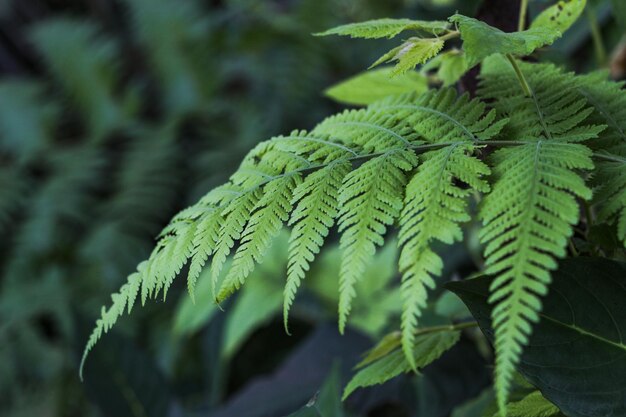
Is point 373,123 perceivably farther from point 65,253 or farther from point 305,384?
point 65,253

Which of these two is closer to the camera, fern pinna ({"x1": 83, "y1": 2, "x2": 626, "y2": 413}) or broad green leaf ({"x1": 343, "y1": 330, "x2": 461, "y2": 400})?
fern pinna ({"x1": 83, "y1": 2, "x2": 626, "y2": 413})

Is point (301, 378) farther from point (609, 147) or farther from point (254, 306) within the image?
point (609, 147)

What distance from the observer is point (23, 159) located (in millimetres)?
2834

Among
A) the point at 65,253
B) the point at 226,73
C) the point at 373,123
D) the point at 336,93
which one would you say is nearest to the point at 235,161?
the point at 226,73

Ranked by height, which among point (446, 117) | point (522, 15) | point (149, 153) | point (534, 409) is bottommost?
point (534, 409)

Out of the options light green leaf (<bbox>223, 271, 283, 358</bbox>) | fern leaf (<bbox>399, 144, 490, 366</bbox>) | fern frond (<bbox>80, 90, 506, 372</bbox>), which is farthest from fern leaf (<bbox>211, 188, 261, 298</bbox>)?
light green leaf (<bbox>223, 271, 283, 358</bbox>)

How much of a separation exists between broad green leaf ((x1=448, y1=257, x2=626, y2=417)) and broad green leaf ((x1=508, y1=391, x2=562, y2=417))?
0.14ft

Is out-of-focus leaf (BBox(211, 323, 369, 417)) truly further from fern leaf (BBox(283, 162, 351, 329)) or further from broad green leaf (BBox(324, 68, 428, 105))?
fern leaf (BBox(283, 162, 351, 329))

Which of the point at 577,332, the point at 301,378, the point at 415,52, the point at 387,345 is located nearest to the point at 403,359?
the point at 387,345

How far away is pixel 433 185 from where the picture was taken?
472mm

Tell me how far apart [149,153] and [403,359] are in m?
2.27

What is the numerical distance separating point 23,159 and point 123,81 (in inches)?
28.6

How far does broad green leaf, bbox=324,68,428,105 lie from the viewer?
2.37 ft

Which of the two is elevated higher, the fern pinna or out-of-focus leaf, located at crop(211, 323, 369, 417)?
out-of-focus leaf, located at crop(211, 323, 369, 417)
